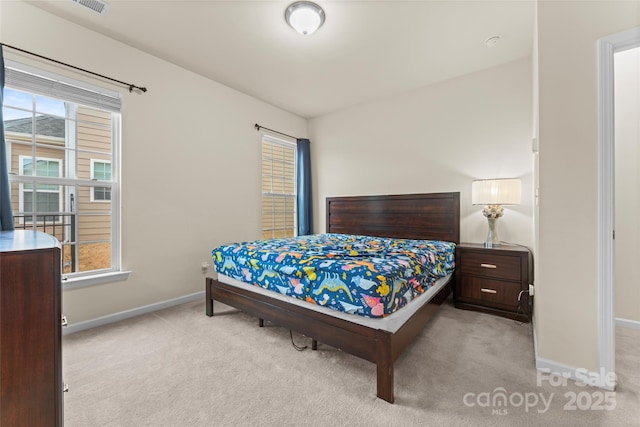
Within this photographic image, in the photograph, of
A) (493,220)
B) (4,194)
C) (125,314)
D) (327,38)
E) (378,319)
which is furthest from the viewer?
(493,220)

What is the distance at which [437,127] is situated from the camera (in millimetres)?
3602

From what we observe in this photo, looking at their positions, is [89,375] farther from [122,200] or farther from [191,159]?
[191,159]

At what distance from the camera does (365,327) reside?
1.67m

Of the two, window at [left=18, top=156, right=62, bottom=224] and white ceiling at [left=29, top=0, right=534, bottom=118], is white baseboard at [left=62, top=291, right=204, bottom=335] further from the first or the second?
white ceiling at [left=29, top=0, right=534, bottom=118]

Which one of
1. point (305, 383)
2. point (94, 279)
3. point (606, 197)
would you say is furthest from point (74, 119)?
point (606, 197)

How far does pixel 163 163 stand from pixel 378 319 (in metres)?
2.83

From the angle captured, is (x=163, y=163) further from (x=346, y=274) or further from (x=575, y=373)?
(x=575, y=373)

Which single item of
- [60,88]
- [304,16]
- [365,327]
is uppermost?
[304,16]

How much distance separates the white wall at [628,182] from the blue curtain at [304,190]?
12.2 feet

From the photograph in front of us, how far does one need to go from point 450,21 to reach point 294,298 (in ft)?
9.06

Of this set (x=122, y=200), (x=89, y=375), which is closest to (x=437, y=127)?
(x=122, y=200)

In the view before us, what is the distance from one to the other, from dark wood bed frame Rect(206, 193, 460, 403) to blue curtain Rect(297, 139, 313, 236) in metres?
0.38

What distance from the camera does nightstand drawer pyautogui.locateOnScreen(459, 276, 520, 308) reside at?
2615 mm

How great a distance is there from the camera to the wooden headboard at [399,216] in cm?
336
